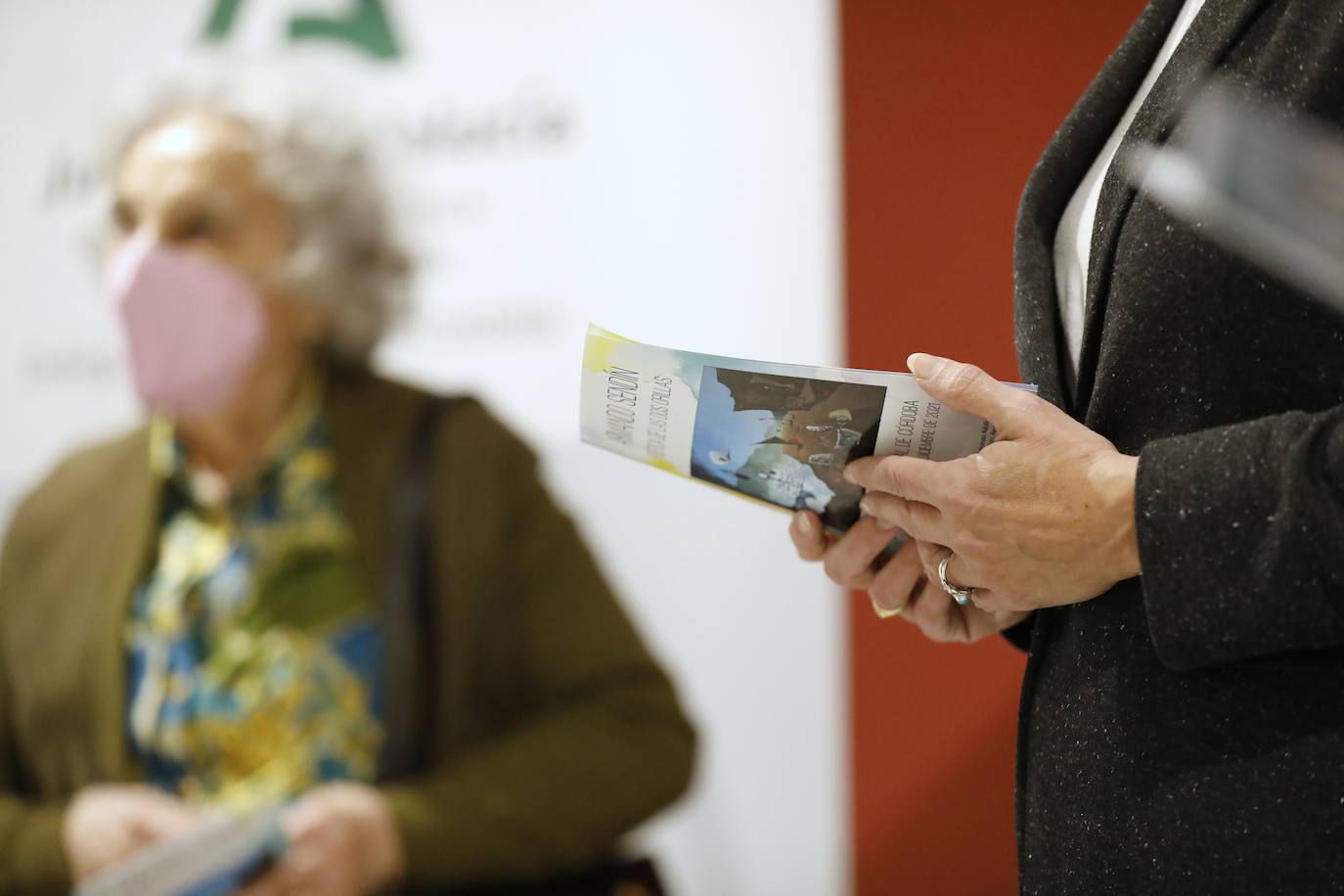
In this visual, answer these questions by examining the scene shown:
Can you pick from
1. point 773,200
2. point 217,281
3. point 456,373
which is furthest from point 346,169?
point 773,200

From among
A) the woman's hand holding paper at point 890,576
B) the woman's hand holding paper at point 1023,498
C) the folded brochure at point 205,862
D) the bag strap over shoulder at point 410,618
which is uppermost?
the woman's hand holding paper at point 1023,498

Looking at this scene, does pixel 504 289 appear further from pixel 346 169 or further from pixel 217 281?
pixel 217 281

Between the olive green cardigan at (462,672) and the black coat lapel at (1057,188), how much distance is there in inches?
35.8

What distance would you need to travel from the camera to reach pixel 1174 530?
0.58 meters

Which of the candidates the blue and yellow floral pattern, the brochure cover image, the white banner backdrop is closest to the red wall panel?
the white banner backdrop

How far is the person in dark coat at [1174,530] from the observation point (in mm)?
565

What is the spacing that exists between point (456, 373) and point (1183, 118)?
1.45 m

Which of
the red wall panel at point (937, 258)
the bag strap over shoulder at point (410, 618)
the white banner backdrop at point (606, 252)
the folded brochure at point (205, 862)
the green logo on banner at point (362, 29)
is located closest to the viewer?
the folded brochure at point (205, 862)

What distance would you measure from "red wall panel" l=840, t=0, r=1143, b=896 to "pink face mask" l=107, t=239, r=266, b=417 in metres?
0.84

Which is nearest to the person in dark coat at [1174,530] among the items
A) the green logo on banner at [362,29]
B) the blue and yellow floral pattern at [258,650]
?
the blue and yellow floral pattern at [258,650]

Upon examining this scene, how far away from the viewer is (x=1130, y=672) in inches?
25.5

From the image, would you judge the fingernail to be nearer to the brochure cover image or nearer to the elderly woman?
the brochure cover image

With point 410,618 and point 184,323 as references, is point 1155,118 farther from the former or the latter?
point 184,323

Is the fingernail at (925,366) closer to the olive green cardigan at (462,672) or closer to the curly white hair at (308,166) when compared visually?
the olive green cardigan at (462,672)
